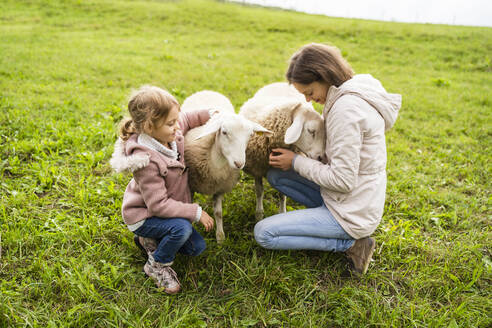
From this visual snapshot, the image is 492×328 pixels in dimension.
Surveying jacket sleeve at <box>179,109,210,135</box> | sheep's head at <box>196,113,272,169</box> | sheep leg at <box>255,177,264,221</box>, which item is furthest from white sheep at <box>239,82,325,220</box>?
jacket sleeve at <box>179,109,210,135</box>

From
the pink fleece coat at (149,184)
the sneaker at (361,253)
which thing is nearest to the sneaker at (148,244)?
the pink fleece coat at (149,184)

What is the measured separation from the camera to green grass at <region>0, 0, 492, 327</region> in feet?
7.37

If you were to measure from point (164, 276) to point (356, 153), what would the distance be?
1.67m

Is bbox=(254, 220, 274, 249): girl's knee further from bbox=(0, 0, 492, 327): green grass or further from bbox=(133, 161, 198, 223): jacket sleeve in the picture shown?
bbox=(133, 161, 198, 223): jacket sleeve

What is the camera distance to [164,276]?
239 cm

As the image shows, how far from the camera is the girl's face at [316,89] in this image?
238 cm

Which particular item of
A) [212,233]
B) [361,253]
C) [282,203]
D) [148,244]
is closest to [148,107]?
[148,244]

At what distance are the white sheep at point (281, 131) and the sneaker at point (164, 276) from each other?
1086mm

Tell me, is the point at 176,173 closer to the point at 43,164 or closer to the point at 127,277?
the point at 127,277

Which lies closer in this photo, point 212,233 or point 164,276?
point 164,276

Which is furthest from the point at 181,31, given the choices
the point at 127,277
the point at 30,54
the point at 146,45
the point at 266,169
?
the point at 127,277

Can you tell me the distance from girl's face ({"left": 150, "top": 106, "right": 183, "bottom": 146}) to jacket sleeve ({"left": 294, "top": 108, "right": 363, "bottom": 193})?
3.72ft

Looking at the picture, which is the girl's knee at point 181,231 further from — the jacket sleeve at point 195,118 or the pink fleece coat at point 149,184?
the jacket sleeve at point 195,118

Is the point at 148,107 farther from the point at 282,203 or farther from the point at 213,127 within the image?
the point at 282,203
